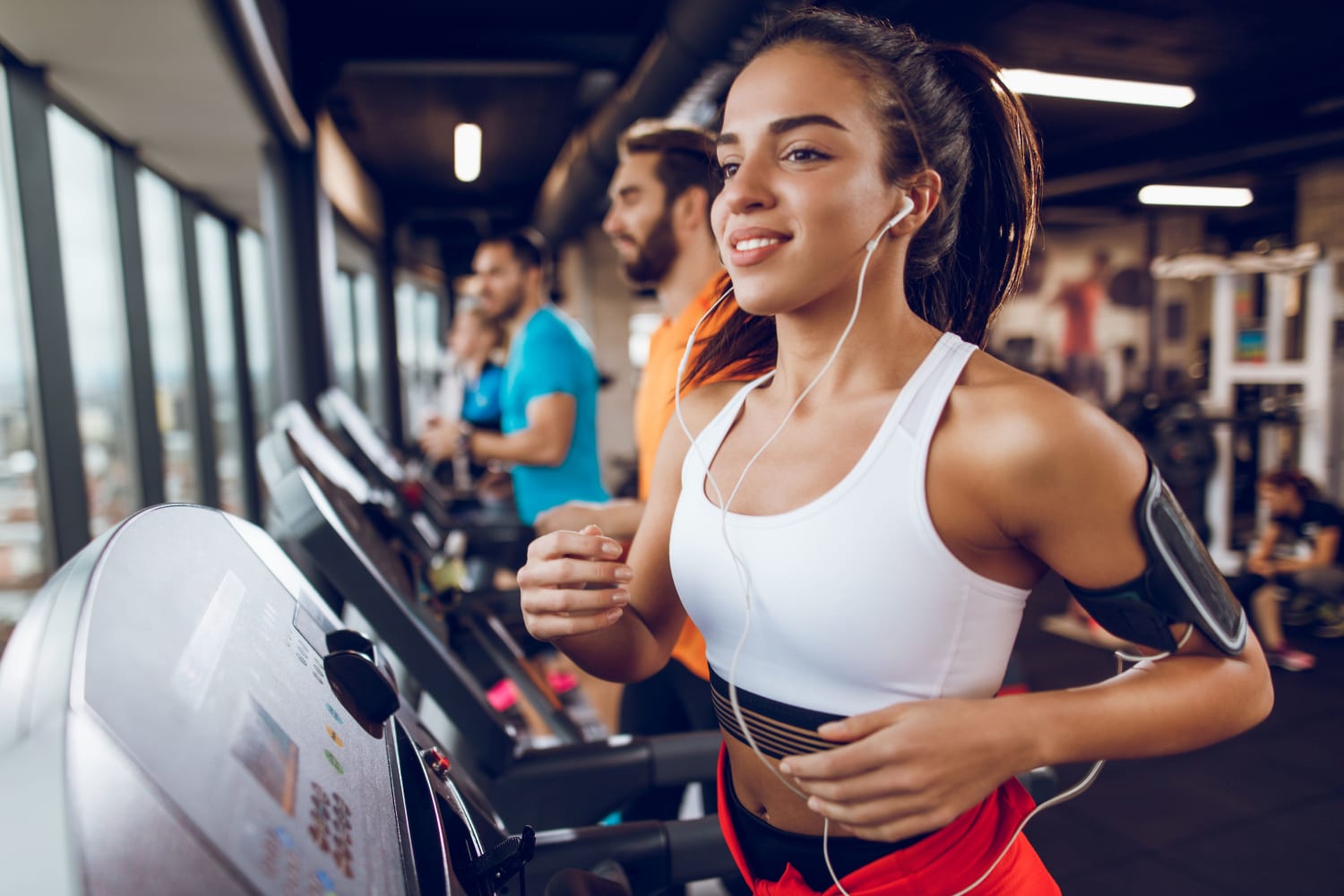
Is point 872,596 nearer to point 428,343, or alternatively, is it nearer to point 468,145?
point 468,145

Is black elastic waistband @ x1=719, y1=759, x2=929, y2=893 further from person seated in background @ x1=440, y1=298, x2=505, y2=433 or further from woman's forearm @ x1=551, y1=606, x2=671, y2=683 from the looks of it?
person seated in background @ x1=440, y1=298, x2=505, y2=433

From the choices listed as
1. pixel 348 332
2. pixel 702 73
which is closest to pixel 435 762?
pixel 702 73

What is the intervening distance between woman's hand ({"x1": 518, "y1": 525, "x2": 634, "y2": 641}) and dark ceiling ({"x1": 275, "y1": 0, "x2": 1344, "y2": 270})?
2549 millimetres

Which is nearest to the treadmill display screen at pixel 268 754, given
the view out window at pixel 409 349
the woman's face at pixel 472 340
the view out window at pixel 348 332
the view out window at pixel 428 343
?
the woman's face at pixel 472 340

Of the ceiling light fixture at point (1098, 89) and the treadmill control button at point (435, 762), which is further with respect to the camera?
the ceiling light fixture at point (1098, 89)

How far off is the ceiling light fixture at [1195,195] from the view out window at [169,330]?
8.40 m

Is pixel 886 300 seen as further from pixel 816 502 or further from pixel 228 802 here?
pixel 228 802

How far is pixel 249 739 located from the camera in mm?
479

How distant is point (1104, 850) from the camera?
2695 mm

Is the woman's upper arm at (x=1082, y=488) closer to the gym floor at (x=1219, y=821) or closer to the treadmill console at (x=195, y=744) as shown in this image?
the treadmill console at (x=195, y=744)

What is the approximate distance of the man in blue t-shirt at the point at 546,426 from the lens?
9.36 ft

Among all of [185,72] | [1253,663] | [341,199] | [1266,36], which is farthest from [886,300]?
[341,199]

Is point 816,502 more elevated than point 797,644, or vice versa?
point 816,502

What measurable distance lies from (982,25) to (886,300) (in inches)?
188
